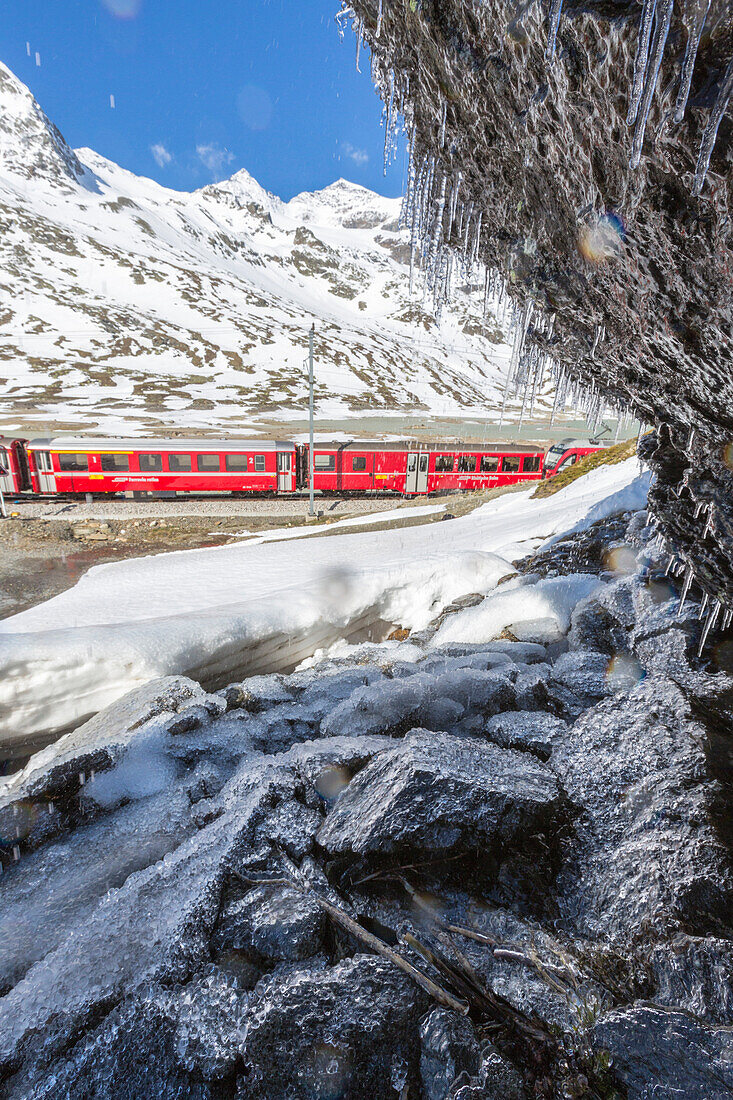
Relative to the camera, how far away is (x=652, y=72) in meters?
1.90

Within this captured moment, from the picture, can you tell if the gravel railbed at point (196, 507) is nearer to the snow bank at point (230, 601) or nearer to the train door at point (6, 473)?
A: the train door at point (6, 473)

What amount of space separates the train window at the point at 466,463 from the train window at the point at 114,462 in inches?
637

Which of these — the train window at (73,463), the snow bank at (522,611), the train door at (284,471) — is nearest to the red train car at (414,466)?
the train door at (284,471)

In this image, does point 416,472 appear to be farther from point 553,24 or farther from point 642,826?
point 553,24

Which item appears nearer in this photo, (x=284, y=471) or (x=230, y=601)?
(x=230, y=601)

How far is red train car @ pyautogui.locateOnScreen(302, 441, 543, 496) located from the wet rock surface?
1942 cm

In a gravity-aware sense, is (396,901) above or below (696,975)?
below

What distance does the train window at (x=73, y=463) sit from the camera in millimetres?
21391

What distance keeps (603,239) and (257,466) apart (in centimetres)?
2168

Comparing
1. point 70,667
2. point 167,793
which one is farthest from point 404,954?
point 70,667

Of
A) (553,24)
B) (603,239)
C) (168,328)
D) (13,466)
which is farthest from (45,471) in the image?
(168,328)

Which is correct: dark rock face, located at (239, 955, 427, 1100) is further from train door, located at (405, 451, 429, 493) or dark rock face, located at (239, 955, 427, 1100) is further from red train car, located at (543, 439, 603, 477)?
red train car, located at (543, 439, 603, 477)

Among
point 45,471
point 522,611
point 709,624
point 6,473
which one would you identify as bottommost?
point 6,473

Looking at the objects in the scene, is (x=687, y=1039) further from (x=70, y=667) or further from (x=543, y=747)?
(x=70, y=667)
